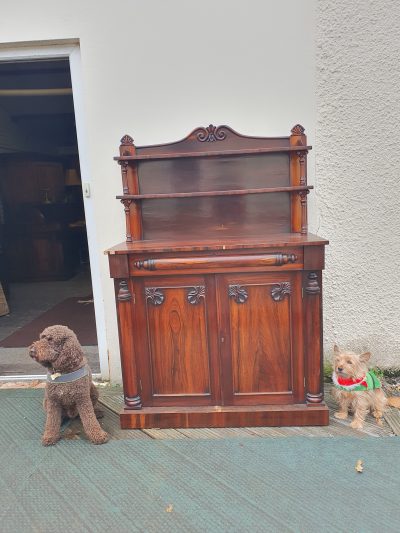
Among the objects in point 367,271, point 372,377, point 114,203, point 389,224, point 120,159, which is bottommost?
point 372,377

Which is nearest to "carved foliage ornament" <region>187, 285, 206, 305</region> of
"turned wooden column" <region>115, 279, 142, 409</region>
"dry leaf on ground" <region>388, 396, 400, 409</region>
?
"turned wooden column" <region>115, 279, 142, 409</region>

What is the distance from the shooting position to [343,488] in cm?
186

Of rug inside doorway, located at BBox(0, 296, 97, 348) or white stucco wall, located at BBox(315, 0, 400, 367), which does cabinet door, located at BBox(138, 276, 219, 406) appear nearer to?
white stucco wall, located at BBox(315, 0, 400, 367)

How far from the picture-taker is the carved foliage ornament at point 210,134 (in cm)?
247

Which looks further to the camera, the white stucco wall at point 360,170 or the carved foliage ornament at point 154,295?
the white stucco wall at point 360,170

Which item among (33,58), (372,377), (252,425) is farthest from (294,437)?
(33,58)

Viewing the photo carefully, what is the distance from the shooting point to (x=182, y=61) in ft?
8.75

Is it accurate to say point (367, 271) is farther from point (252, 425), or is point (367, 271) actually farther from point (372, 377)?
point (252, 425)

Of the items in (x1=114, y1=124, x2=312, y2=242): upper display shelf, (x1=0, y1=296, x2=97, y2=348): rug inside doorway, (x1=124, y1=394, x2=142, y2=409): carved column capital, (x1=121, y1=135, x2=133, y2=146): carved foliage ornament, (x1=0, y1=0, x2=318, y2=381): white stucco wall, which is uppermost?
(x1=0, y1=0, x2=318, y2=381): white stucco wall

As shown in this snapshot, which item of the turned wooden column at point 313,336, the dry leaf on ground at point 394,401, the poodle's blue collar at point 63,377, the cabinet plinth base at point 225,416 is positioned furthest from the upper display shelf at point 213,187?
the dry leaf on ground at point 394,401

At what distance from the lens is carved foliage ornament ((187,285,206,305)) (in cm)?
229

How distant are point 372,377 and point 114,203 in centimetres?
191

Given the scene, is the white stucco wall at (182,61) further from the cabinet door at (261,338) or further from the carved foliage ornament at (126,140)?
the cabinet door at (261,338)

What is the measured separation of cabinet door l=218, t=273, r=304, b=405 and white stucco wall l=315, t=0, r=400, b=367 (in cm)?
69
